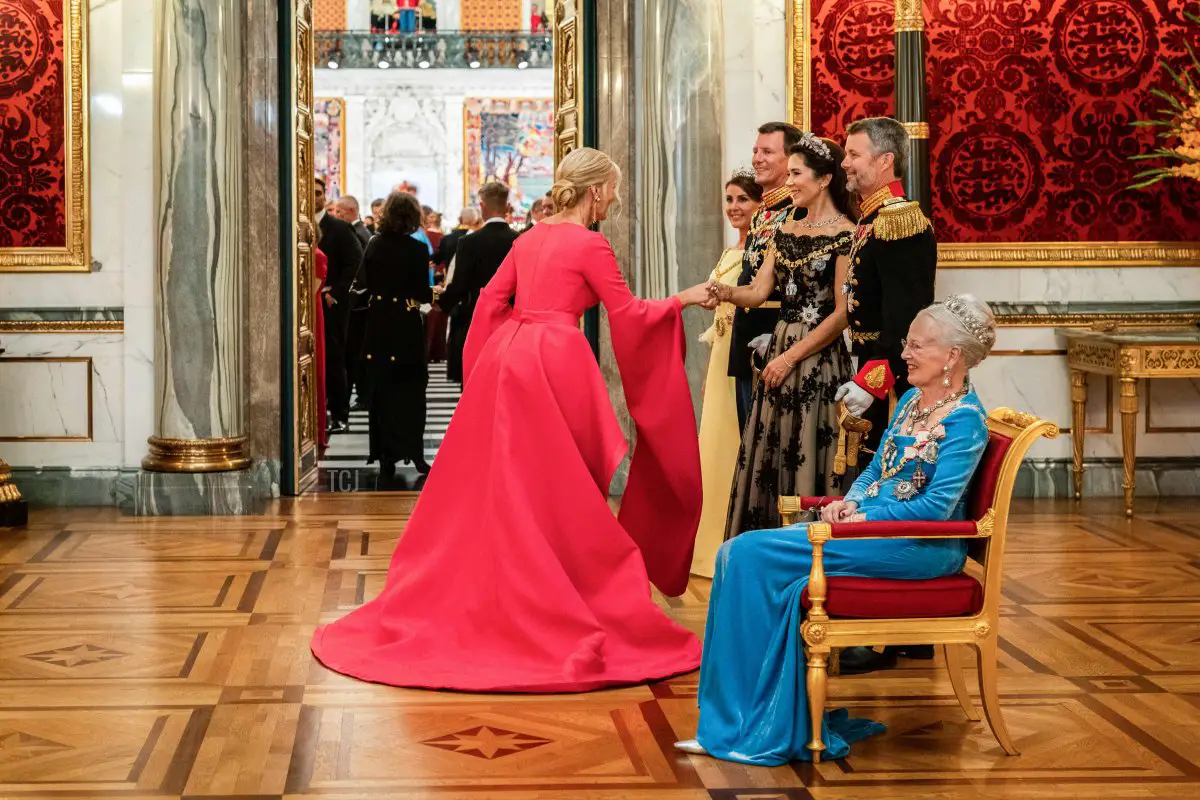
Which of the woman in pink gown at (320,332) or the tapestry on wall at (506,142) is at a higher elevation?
the tapestry on wall at (506,142)

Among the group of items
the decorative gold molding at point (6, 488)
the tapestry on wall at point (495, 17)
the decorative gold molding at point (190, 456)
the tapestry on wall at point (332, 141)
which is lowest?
the decorative gold molding at point (6, 488)

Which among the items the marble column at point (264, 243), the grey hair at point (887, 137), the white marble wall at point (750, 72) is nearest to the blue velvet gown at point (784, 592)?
the grey hair at point (887, 137)

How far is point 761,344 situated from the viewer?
5363mm

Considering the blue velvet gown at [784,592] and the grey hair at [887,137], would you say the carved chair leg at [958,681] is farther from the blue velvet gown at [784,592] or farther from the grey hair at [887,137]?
the grey hair at [887,137]

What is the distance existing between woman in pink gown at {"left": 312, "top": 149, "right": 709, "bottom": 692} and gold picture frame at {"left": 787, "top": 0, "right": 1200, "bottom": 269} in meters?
3.18

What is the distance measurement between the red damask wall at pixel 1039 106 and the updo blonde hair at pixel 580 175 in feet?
10.7

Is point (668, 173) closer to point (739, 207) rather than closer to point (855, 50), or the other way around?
point (855, 50)

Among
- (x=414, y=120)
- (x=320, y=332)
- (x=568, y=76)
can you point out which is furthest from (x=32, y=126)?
(x=414, y=120)

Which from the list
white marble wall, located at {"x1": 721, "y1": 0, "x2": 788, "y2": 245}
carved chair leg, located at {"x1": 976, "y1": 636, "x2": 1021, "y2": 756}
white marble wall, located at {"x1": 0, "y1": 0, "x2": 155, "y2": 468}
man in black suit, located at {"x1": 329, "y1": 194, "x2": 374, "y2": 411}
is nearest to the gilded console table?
white marble wall, located at {"x1": 721, "y1": 0, "x2": 788, "y2": 245}

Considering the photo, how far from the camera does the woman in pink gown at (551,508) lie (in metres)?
4.55

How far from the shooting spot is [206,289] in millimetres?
7543

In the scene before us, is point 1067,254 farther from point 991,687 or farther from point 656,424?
point 991,687

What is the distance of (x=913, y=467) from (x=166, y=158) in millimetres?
4785

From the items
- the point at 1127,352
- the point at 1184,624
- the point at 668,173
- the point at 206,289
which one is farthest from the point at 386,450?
the point at 1184,624
